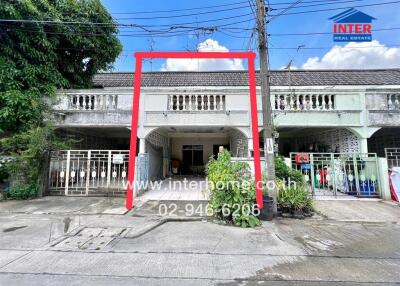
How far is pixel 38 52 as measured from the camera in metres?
7.57

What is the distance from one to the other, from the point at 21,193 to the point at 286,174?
784cm

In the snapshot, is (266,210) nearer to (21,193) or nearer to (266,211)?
(266,211)

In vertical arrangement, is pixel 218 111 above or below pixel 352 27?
below

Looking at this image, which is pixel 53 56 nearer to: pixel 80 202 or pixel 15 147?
pixel 15 147

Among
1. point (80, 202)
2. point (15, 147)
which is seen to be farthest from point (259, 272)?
point (15, 147)

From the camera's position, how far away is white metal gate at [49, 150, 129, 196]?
23.0ft

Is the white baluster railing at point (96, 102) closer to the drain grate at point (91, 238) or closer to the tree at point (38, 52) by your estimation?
the tree at point (38, 52)

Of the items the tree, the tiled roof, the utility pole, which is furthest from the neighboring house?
the tiled roof

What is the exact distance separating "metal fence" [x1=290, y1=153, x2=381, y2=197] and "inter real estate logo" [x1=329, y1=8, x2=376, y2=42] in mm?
3506

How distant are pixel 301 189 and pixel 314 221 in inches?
31.0

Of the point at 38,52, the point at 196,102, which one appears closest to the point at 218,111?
the point at 196,102

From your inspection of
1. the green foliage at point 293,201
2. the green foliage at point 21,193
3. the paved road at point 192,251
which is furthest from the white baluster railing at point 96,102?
the green foliage at point 293,201

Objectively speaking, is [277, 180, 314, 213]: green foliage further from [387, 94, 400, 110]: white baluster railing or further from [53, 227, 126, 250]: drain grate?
[387, 94, 400, 110]: white baluster railing

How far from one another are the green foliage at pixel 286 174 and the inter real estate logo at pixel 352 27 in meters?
4.07
